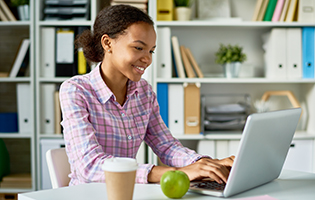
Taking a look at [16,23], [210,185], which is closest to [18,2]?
[16,23]

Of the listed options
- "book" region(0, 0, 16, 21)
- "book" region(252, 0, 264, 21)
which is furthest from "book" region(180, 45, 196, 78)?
"book" region(0, 0, 16, 21)

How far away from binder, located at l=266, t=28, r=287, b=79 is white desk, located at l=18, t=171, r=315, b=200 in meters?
1.65

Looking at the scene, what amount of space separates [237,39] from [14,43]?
1757 mm

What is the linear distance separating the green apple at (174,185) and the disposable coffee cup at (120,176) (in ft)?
0.37

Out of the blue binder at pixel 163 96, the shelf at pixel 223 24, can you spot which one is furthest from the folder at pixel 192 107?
the shelf at pixel 223 24

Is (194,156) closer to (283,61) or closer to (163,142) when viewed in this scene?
(163,142)

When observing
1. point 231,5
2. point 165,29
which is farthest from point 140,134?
point 231,5

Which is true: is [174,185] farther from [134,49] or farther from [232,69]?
[232,69]

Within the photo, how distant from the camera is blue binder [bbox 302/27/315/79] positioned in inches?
103

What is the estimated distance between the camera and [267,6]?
2652 millimetres

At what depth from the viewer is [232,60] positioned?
2633 mm

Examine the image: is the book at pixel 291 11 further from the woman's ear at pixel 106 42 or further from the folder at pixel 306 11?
the woman's ear at pixel 106 42

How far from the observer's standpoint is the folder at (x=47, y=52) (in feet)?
8.52

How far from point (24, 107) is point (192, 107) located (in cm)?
120
